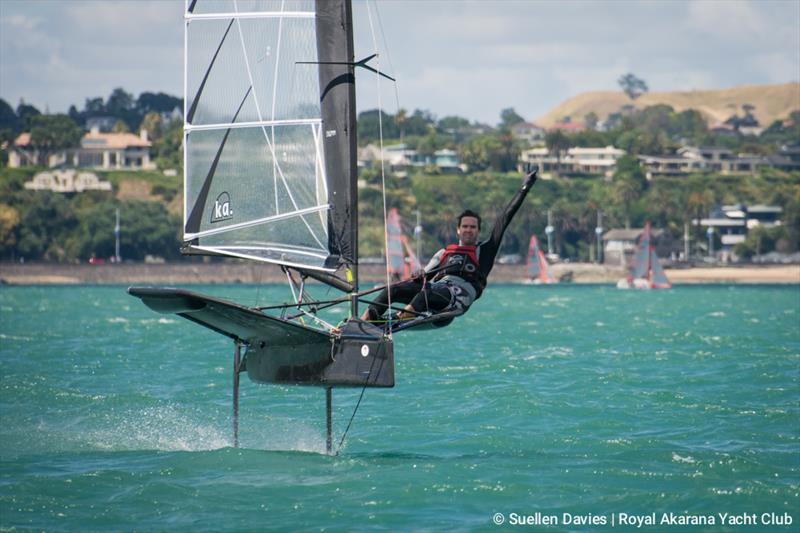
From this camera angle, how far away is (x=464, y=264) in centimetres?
1417

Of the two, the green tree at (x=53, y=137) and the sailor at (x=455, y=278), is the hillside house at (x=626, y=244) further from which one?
the sailor at (x=455, y=278)

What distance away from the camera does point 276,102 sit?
14.1 m

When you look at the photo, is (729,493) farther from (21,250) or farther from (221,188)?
(21,250)

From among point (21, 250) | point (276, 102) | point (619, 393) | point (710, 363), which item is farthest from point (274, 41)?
point (21, 250)

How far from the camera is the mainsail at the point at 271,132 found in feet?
45.2

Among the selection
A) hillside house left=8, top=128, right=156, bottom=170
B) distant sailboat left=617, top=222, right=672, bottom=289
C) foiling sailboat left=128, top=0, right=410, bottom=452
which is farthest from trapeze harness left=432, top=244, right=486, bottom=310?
hillside house left=8, top=128, right=156, bottom=170

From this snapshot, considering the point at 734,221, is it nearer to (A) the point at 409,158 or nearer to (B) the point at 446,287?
(A) the point at 409,158

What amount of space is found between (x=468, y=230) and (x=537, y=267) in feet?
324

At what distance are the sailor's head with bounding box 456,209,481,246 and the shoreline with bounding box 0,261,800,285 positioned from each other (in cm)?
9454

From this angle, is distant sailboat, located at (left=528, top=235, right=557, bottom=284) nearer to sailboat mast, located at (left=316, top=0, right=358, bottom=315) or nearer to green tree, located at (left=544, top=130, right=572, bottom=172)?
green tree, located at (left=544, top=130, right=572, bottom=172)

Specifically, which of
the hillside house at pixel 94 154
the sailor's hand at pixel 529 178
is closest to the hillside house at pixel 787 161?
the hillside house at pixel 94 154

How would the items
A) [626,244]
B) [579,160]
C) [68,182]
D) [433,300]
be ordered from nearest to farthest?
[433,300] → [626,244] → [68,182] → [579,160]

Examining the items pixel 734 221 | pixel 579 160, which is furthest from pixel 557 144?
pixel 734 221

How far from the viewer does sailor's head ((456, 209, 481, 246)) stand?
46.2 ft
